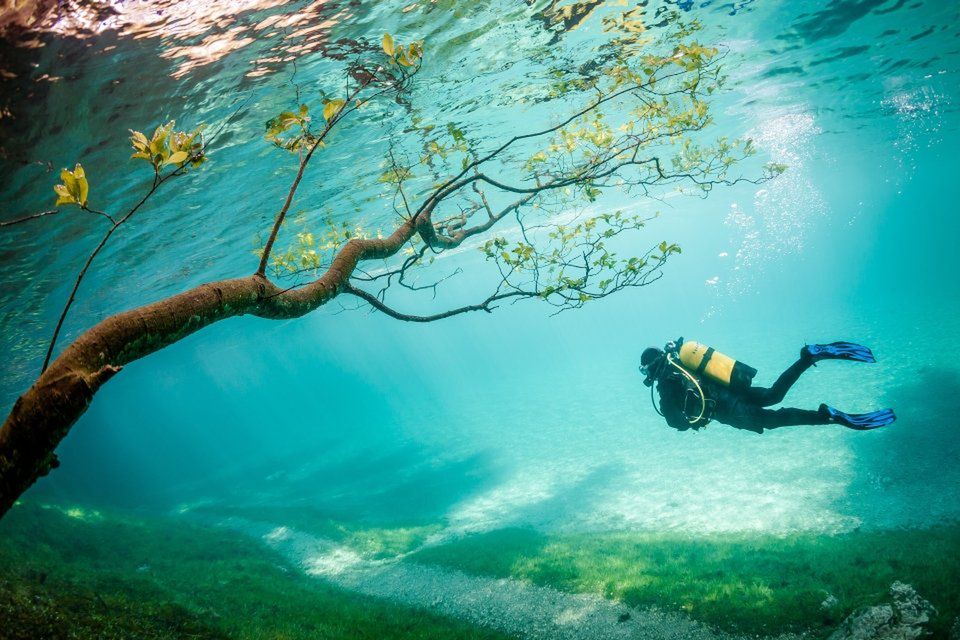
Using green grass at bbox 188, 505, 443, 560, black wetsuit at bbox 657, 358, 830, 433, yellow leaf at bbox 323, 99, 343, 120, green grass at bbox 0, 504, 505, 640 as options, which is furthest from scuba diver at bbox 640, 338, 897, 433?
green grass at bbox 188, 505, 443, 560

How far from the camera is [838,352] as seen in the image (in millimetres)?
7254

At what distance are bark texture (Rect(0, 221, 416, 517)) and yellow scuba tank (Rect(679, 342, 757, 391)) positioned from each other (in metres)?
6.86

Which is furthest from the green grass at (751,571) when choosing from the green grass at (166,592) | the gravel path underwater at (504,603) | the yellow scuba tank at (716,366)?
the yellow scuba tank at (716,366)

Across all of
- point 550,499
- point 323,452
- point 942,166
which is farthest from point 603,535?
point 942,166

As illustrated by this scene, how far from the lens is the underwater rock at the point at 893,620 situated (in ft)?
22.0

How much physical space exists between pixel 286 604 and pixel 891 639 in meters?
12.6

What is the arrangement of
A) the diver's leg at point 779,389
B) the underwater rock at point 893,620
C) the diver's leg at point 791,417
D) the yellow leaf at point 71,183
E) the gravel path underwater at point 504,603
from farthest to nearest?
the gravel path underwater at point 504,603 < the diver's leg at point 779,389 < the diver's leg at point 791,417 < the underwater rock at point 893,620 < the yellow leaf at point 71,183

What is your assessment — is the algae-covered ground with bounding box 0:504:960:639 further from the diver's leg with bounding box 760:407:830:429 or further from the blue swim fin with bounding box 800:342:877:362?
the blue swim fin with bounding box 800:342:877:362

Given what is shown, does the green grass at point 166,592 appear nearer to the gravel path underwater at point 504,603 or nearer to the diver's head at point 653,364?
the gravel path underwater at point 504,603

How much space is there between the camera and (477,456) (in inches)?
1065

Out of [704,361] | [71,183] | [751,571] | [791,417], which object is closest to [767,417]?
[791,417]

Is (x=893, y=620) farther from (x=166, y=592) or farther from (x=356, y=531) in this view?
(x=356, y=531)

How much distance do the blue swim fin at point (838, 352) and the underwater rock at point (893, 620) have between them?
385cm

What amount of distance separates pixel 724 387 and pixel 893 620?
4.18 meters
